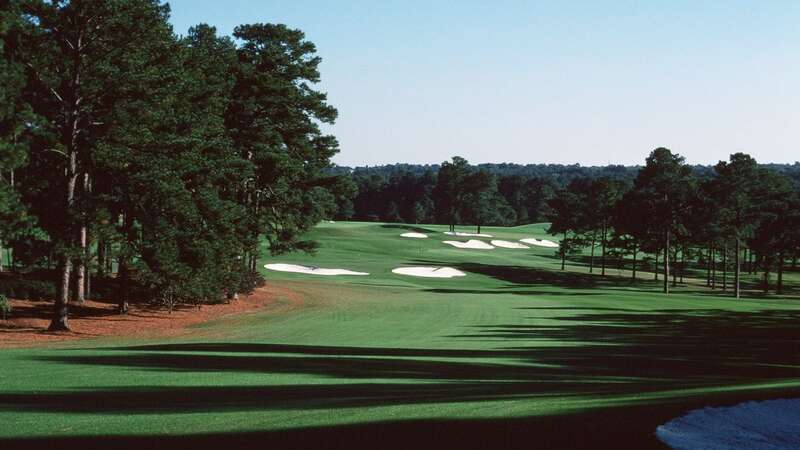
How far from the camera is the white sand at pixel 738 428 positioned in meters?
8.62

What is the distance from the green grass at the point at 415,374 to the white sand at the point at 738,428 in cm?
38

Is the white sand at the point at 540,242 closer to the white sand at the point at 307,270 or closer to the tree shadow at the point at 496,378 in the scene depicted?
the white sand at the point at 307,270

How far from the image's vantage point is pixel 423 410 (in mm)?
10438

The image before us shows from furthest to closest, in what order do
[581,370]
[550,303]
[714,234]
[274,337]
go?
[714,234], [550,303], [274,337], [581,370]

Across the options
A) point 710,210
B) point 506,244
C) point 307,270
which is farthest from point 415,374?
point 506,244

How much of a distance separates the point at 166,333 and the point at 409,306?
1366cm

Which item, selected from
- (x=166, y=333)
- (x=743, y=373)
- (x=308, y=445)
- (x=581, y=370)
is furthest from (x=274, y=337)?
(x=308, y=445)

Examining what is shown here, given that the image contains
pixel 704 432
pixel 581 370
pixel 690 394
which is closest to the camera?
pixel 704 432

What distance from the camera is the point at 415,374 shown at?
16.5m

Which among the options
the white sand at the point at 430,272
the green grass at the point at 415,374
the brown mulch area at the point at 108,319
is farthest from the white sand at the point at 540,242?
the brown mulch area at the point at 108,319

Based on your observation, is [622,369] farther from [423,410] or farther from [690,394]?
[423,410]

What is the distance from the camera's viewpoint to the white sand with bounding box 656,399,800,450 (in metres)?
8.62

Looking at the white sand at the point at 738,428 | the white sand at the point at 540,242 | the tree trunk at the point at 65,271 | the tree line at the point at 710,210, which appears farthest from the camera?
the white sand at the point at 540,242

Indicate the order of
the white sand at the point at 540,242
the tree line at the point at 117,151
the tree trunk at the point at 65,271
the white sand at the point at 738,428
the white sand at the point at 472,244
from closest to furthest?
the white sand at the point at 738,428, the tree line at the point at 117,151, the tree trunk at the point at 65,271, the white sand at the point at 472,244, the white sand at the point at 540,242
